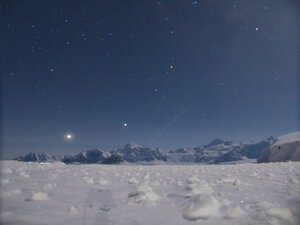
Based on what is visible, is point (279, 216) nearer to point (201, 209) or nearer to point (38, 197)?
point (201, 209)

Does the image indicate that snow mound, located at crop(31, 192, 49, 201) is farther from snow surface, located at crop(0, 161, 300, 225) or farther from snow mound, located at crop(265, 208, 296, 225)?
snow mound, located at crop(265, 208, 296, 225)

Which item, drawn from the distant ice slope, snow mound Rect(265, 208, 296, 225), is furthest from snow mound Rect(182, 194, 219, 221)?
the distant ice slope

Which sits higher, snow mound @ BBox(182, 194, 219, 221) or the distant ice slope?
snow mound @ BBox(182, 194, 219, 221)

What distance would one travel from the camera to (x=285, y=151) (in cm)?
3078

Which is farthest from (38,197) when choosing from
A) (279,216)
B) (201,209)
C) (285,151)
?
(285,151)

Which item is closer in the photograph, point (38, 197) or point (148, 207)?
point (148, 207)

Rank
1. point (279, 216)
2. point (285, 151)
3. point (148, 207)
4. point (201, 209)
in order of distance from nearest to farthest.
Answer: point (279, 216) < point (201, 209) < point (148, 207) < point (285, 151)

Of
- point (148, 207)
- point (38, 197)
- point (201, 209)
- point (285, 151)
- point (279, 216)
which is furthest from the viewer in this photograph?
point (285, 151)

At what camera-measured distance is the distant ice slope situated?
90.9 ft

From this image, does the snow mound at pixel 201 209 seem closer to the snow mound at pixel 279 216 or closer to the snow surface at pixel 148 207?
the snow surface at pixel 148 207

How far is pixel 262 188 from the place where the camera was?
427cm

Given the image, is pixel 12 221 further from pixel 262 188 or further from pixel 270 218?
pixel 262 188

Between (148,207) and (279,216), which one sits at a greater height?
(148,207)

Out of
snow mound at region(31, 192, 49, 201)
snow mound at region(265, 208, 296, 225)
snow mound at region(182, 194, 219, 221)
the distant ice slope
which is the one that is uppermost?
snow mound at region(31, 192, 49, 201)
